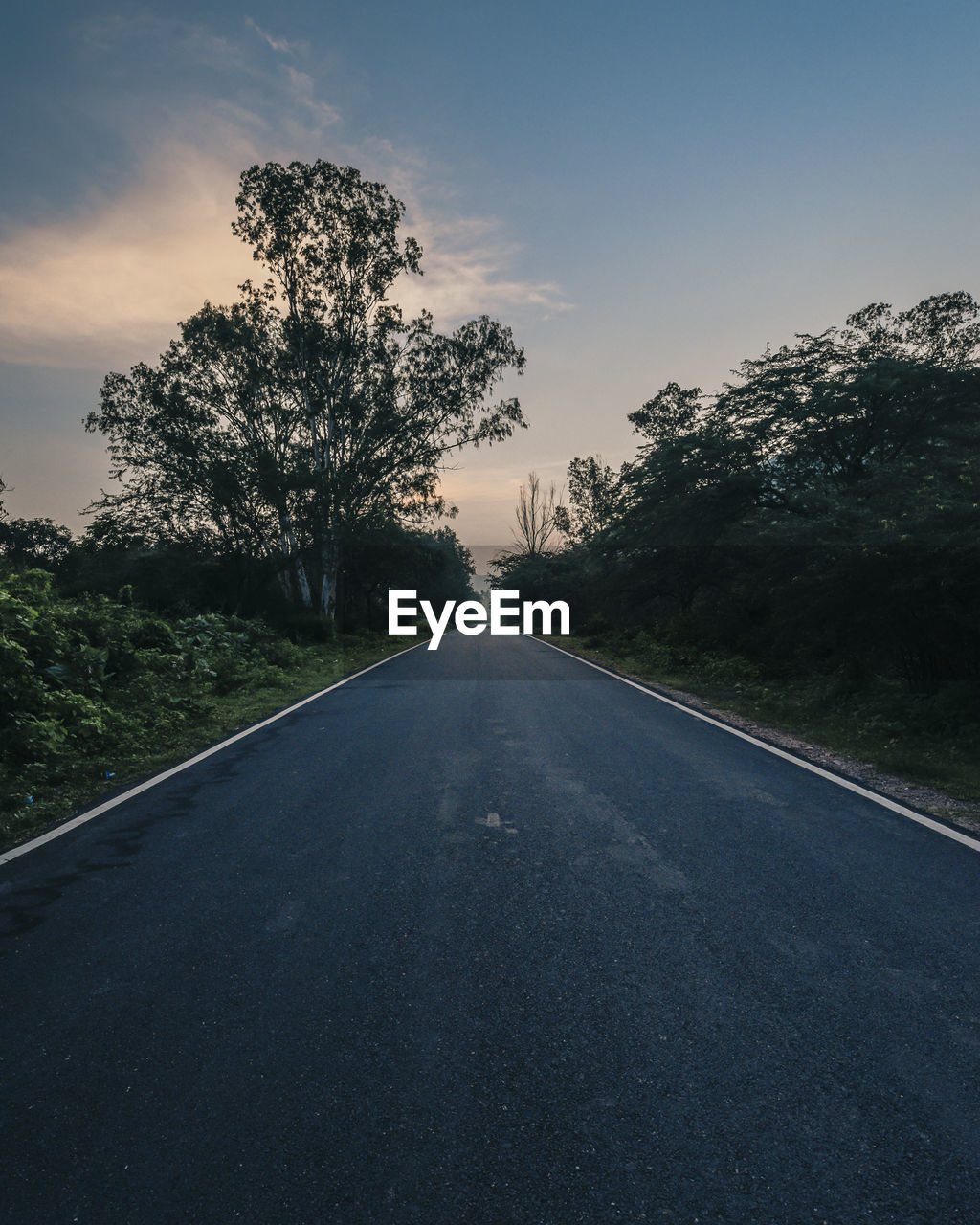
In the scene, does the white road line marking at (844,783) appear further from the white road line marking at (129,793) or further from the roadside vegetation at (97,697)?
the roadside vegetation at (97,697)

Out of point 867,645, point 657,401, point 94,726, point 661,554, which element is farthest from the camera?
point 657,401

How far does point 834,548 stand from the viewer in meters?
11.1

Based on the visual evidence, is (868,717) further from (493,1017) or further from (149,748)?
(149,748)

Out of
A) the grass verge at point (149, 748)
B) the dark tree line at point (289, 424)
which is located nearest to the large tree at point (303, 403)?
the dark tree line at point (289, 424)

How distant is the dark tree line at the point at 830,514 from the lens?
9859 mm

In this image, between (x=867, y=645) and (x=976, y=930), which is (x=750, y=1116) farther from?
(x=867, y=645)

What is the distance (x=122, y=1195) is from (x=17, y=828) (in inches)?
180

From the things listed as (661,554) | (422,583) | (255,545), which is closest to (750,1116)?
(661,554)

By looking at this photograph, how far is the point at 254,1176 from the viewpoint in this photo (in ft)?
6.77

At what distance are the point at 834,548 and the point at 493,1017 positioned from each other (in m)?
10.5

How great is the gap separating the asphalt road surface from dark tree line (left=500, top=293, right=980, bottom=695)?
222 inches
